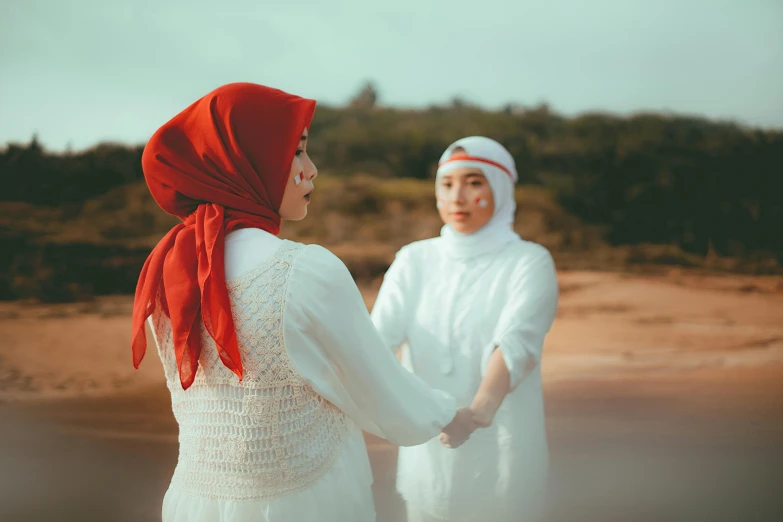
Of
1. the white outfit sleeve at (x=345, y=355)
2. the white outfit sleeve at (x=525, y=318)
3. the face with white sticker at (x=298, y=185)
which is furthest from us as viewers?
the white outfit sleeve at (x=525, y=318)

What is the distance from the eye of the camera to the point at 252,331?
958 mm

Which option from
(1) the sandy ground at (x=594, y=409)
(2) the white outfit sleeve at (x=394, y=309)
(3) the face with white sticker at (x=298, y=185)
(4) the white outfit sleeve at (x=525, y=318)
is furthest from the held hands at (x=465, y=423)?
(1) the sandy ground at (x=594, y=409)

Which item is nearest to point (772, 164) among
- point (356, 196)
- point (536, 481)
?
point (356, 196)

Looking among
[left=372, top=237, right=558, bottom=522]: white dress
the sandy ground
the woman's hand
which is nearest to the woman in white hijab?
[left=372, top=237, right=558, bottom=522]: white dress

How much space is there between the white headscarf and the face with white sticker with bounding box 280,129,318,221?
33.2 inches

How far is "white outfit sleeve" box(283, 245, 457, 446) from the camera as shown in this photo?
3.14 feet

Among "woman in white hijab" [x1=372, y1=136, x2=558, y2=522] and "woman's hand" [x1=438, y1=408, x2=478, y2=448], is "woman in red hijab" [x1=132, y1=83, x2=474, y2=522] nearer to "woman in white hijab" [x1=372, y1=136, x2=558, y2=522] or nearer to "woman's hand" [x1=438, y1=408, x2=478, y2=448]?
"woman's hand" [x1=438, y1=408, x2=478, y2=448]

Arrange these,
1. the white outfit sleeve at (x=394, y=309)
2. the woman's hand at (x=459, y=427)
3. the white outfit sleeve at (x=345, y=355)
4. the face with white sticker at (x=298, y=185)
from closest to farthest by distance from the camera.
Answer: the white outfit sleeve at (x=345, y=355)
the face with white sticker at (x=298, y=185)
the woman's hand at (x=459, y=427)
the white outfit sleeve at (x=394, y=309)

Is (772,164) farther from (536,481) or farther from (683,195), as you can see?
(536,481)

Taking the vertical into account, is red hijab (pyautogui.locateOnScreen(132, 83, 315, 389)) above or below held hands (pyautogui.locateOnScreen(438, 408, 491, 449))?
above

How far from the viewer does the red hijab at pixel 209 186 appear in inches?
37.7

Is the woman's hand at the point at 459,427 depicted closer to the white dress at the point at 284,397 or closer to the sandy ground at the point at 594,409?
the white dress at the point at 284,397

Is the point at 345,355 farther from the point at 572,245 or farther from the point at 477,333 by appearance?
the point at 572,245

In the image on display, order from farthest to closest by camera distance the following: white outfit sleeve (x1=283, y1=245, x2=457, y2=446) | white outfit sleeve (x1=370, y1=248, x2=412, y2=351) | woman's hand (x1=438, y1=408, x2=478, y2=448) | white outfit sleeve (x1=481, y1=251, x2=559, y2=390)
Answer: white outfit sleeve (x1=370, y1=248, x2=412, y2=351) < white outfit sleeve (x1=481, y1=251, x2=559, y2=390) < woman's hand (x1=438, y1=408, x2=478, y2=448) < white outfit sleeve (x1=283, y1=245, x2=457, y2=446)
